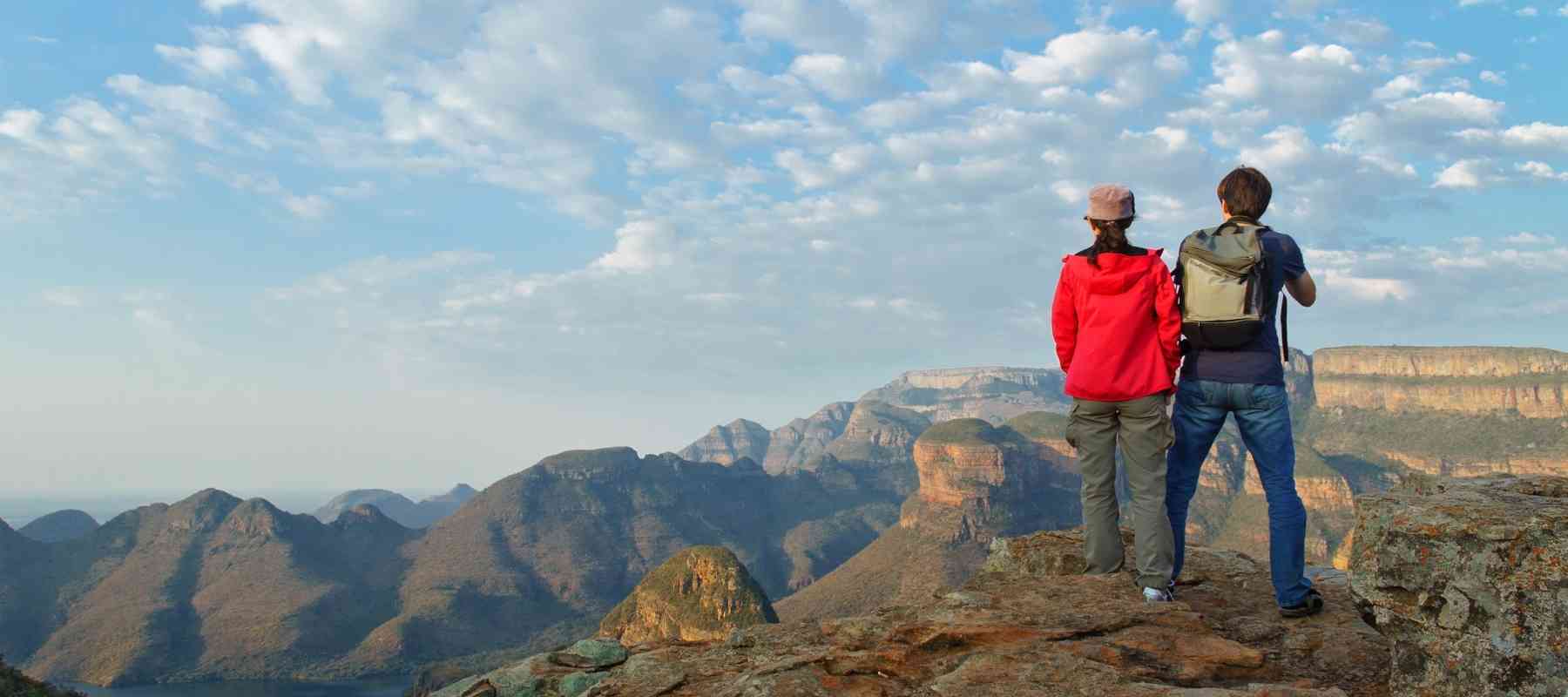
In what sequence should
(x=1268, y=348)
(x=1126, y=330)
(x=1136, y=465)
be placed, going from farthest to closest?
(x=1136, y=465) → (x=1126, y=330) → (x=1268, y=348)

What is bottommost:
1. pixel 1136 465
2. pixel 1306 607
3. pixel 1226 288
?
pixel 1306 607

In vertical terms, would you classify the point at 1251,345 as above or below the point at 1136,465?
above

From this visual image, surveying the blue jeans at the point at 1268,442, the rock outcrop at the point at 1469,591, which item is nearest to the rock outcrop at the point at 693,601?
the blue jeans at the point at 1268,442

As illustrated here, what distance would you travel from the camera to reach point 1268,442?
734 cm

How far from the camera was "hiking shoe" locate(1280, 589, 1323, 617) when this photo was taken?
759 cm

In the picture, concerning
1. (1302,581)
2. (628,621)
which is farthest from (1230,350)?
(628,621)

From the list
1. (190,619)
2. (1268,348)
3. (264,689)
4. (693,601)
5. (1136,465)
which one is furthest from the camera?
(190,619)

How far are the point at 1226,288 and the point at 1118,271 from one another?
0.87m

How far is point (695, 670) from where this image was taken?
7.05m

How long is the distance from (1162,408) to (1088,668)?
274 cm

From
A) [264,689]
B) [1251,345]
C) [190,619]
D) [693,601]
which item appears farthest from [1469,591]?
[190,619]

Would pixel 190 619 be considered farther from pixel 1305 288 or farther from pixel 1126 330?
pixel 1305 288

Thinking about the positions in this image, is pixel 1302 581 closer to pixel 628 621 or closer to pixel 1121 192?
pixel 1121 192

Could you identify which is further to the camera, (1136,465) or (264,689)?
(264,689)
